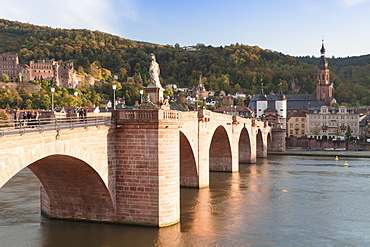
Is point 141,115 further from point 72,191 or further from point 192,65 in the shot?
point 192,65

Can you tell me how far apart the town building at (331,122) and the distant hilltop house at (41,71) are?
88.8 metres

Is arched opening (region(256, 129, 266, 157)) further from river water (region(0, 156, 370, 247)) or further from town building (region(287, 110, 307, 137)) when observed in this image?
town building (region(287, 110, 307, 137))

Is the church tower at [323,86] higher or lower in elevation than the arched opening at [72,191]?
higher

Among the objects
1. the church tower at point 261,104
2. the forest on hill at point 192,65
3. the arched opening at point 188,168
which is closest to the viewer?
the arched opening at point 188,168

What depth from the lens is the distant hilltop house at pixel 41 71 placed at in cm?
15112

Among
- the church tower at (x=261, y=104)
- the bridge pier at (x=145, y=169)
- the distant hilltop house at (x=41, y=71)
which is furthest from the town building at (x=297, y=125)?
the bridge pier at (x=145, y=169)

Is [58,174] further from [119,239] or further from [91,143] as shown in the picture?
[119,239]

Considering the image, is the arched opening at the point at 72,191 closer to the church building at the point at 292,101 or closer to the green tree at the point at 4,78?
the church building at the point at 292,101

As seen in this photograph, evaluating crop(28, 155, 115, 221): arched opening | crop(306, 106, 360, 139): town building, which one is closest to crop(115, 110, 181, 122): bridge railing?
crop(28, 155, 115, 221): arched opening

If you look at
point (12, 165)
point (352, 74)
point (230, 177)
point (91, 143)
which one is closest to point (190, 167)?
point (230, 177)

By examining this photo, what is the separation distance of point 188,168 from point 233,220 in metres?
9.74

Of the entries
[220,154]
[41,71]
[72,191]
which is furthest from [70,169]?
[41,71]

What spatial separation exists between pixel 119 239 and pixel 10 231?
5.46m

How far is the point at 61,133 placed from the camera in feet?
51.5
